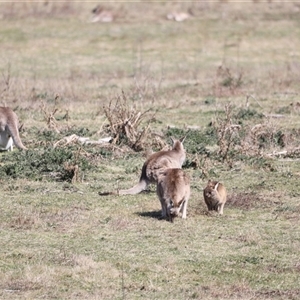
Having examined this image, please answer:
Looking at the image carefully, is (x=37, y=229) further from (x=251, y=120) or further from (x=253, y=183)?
(x=251, y=120)

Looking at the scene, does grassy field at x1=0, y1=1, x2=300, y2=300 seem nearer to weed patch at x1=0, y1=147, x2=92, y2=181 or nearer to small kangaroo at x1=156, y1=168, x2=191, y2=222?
weed patch at x1=0, y1=147, x2=92, y2=181

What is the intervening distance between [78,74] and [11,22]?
12092 millimetres

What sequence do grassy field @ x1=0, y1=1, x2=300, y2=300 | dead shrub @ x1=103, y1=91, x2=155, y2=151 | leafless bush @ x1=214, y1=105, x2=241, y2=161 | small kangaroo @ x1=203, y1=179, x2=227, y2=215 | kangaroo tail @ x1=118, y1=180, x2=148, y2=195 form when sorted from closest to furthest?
grassy field @ x1=0, y1=1, x2=300, y2=300 < small kangaroo @ x1=203, y1=179, x2=227, y2=215 < kangaroo tail @ x1=118, y1=180, x2=148, y2=195 < leafless bush @ x1=214, y1=105, x2=241, y2=161 < dead shrub @ x1=103, y1=91, x2=155, y2=151

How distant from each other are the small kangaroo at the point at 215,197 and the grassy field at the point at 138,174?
0.14 metres

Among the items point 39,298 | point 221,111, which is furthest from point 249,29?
point 39,298

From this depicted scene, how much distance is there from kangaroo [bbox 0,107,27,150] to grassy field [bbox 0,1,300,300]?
27 cm

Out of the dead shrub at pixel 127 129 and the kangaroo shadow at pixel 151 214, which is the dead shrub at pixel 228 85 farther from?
the kangaroo shadow at pixel 151 214

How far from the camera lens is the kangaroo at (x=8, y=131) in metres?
17.0

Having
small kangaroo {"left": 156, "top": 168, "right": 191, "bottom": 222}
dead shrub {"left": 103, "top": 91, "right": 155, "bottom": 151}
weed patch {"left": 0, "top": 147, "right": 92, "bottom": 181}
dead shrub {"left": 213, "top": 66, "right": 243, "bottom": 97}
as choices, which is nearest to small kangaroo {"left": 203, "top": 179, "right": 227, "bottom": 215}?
small kangaroo {"left": 156, "top": 168, "right": 191, "bottom": 222}

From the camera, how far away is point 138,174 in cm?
1509

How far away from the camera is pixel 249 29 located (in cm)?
3900

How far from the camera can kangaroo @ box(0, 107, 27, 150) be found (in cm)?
1700

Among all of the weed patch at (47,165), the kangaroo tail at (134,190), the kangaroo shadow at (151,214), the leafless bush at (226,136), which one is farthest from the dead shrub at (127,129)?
the kangaroo shadow at (151,214)

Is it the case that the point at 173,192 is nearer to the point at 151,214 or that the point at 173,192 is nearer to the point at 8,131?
the point at 151,214
